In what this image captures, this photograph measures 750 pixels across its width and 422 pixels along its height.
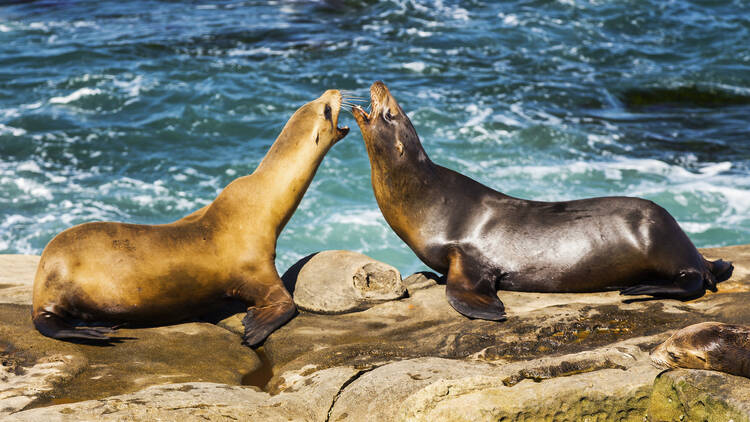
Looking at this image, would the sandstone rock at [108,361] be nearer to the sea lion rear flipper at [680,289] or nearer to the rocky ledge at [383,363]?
the rocky ledge at [383,363]

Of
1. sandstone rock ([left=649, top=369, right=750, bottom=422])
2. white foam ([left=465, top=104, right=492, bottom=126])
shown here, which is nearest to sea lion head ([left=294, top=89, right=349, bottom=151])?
sandstone rock ([left=649, top=369, right=750, bottom=422])

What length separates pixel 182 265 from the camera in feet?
16.5

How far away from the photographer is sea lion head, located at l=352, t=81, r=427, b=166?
591cm

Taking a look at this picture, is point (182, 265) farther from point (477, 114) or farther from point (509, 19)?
point (509, 19)

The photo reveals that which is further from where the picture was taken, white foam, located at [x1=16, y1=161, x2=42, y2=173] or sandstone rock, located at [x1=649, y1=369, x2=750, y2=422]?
white foam, located at [x1=16, y1=161, x2=42, y2=173]

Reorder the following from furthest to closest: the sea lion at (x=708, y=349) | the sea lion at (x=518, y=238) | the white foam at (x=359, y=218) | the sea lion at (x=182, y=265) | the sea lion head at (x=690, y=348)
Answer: the white foam at (x=359, y=218) → the sea lion at (x=518, y=238) → the sea lion at (x=182, y=265) → the sea lion head at (x=690, y=348) → the sea lion at (x=708, y=349)

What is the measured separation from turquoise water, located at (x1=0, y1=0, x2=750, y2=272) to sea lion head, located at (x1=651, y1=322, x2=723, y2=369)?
246 inches

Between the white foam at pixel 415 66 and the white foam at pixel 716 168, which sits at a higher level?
the white foam at pixel 415 66

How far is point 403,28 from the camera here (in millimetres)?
18531

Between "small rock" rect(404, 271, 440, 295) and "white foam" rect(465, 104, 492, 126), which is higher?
"small rock" rect(404, 271, 440, 295)

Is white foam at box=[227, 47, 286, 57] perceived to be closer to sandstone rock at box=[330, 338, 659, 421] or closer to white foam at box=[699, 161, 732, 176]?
white foam at box=[699, 161, 732, 176]

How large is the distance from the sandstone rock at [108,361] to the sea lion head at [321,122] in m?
1.60

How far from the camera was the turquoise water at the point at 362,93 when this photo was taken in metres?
10.8

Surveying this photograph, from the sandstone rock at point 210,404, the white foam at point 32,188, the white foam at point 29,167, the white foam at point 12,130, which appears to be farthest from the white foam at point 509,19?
the sandstone rock at point 210,404
